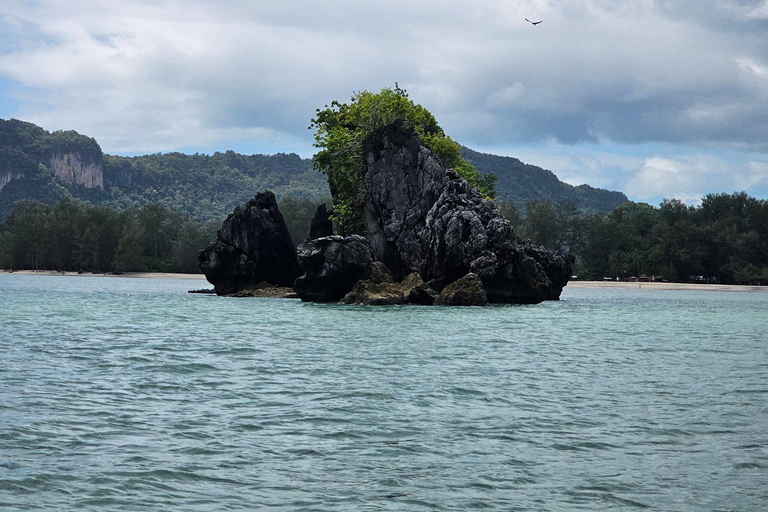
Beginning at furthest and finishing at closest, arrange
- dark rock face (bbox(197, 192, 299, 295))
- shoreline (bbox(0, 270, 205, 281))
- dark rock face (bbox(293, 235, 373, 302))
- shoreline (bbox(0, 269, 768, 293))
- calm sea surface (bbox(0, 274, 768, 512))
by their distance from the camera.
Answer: shoreline (bbox(0, 270, 205, 281))
shoreline (bbox(0, 269, 768, 293))
dark rock face (bbox(197, 192, 299, 295))
dark rock face (bbox(293, 235, 373, 302))
calm sea surface (bbox(0, 274, 768, 512))

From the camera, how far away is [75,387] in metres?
17.5

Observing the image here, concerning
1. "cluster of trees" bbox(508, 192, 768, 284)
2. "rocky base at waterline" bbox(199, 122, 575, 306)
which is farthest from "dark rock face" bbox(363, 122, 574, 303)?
"cluster of trees" bbox(508, 192, 768, 284)

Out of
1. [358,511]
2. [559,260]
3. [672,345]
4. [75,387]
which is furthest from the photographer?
[559,260]

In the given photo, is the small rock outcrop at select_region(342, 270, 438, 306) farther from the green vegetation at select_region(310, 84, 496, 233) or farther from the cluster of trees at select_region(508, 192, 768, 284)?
the cluster of trees at select_region(508, 192, 768, 284)

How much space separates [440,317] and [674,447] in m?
28.1

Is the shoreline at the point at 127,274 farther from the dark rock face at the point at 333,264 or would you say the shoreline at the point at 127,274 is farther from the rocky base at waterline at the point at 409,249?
the dark rock face at the point at 333,264

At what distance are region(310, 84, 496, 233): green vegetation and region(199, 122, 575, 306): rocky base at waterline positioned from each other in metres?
3.63

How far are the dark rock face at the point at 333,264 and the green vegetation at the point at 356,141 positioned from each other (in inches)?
419

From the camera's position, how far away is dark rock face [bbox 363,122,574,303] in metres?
51.7

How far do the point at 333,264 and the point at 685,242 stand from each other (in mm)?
73199

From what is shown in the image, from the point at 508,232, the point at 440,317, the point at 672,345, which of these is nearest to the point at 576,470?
the point at 672,345

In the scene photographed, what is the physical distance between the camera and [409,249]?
184 feet

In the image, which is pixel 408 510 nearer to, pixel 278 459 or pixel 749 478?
pixel 278 459

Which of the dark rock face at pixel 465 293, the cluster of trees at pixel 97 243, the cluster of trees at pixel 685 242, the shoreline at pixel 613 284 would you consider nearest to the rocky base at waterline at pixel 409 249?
the dark rock face at pixel 465 293
